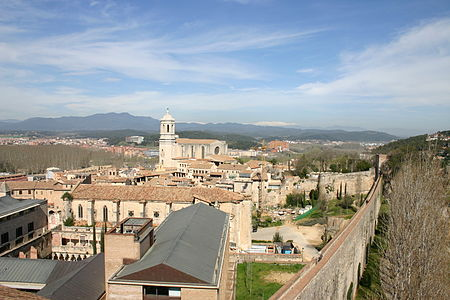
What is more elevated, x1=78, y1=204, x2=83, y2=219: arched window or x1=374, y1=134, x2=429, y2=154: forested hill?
x1=374, y1=134, x2=429, y2=154: forested hill

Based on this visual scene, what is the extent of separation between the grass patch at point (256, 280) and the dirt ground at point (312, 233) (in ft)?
25.7

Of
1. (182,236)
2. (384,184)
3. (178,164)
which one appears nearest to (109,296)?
(182,236)

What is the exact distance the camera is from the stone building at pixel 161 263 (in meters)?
→ 10.1

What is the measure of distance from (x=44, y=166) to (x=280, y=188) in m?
60.1

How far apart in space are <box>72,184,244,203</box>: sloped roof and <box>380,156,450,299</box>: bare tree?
36.1 feet

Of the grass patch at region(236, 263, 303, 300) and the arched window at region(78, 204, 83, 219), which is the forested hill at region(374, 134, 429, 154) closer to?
the grass patch at region(236, 263, 303, 300)

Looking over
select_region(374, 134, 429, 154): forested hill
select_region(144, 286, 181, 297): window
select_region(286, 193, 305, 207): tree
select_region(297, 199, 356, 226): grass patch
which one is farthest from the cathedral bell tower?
select_region(144, 286, 181, 297): window

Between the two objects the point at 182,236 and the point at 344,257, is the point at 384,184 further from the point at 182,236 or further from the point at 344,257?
the point at 182,236

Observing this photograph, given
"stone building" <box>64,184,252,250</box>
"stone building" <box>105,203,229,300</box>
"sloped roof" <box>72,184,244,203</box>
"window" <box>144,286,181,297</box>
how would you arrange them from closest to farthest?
"stone building" <box>105,203,229,300</box>, "window" <box>144,286,181,297</box>, "stone building" <box>64,184,252,250</box>, "sloped roof" <box>72,184,244,203</box>

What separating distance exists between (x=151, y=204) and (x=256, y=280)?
993 centimetres

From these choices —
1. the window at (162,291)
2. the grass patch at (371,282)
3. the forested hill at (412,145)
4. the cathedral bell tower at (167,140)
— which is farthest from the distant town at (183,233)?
the cathedral bell tower at (167,140)

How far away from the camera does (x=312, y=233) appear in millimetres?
31766

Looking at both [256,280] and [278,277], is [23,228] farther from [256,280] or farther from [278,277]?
[278,277]

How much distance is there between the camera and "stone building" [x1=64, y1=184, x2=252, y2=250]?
2453 centimetres
